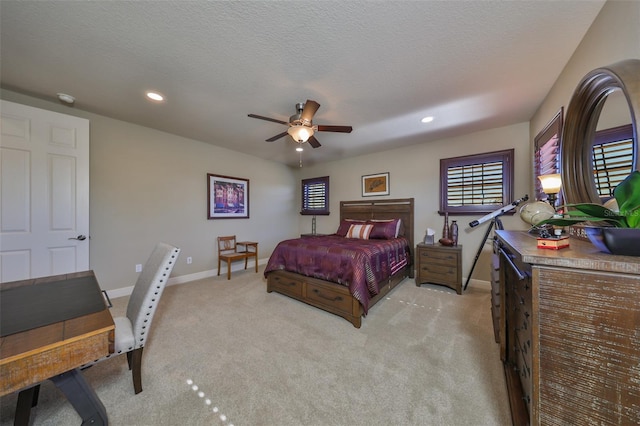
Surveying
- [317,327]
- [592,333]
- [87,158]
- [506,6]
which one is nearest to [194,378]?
[317,327]

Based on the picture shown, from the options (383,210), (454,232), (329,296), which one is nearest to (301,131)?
(329,296)

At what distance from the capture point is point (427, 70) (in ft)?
6.44

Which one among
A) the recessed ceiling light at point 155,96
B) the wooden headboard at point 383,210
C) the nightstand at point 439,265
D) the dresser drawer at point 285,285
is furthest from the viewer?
the wooden headboard at point 383,210

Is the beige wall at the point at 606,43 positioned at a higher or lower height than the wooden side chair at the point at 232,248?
higher

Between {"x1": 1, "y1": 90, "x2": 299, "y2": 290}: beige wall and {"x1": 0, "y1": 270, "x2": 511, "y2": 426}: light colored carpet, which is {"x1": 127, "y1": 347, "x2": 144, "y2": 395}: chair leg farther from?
{"x1": 1, "y1": 90, "x2": 299, "y2": 290}: beige wall

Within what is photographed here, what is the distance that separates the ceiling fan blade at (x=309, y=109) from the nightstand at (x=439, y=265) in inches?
106

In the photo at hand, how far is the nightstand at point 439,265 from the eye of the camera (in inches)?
126

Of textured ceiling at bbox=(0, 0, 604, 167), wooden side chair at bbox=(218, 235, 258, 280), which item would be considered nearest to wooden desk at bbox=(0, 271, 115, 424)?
textured ceiling at bbox=(0, 0, 604, 167)

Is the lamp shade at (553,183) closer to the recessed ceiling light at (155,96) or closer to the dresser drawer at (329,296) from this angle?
the dresser drawer at (329,296)

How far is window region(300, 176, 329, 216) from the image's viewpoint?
212 inches

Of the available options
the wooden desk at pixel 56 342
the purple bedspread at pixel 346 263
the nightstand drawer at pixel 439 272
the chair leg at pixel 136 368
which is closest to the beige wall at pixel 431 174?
the nightstand drawer at pixel 439 272

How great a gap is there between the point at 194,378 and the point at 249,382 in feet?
1.41

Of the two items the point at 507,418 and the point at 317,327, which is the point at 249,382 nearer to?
the point at 317,327

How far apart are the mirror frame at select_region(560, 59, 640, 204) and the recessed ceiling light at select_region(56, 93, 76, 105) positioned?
4.65 metres
